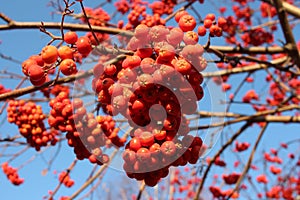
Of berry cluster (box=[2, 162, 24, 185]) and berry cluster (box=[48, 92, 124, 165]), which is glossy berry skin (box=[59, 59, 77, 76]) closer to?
berry cluster (box=[48, 92, 124, 165])

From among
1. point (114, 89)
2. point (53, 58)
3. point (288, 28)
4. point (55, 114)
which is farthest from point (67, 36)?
point (288, 28)

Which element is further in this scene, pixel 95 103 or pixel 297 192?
pixel 297 192

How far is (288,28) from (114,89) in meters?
1.59

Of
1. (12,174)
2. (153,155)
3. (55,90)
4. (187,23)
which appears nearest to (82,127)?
(153,155)

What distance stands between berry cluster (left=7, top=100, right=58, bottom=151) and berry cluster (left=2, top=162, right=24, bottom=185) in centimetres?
Result: 197

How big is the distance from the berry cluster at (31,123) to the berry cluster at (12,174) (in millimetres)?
1974

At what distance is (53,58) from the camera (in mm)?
1464

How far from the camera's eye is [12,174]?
172 inches

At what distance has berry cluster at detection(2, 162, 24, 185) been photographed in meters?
4.34

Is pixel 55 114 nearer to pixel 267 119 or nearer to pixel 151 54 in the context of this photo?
pixel 151 54

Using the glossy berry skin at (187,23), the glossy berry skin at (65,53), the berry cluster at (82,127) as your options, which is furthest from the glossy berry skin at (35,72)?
the glossy berry skin at (187,23)

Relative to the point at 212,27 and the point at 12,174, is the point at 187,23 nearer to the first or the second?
the point at 212,27

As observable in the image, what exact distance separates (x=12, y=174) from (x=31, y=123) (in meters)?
2.12

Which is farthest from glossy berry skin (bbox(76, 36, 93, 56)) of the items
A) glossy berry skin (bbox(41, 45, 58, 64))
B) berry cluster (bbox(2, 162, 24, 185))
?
berry cluster (bbox(2, 162, 24, 185))
